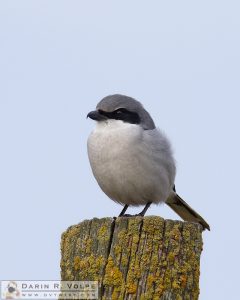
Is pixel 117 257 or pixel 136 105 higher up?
pixel 136 105

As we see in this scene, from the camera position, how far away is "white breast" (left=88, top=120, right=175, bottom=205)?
23.0 feet

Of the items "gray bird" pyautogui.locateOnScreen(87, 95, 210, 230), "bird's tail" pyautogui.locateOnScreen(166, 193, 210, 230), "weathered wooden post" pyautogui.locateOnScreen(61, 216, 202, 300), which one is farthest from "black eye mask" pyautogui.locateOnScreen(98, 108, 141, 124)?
"weathered wooden post" pyautogui.locateOnScreen(61, 216, 202, 300)

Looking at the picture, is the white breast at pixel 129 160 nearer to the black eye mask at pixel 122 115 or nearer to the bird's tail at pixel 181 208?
the black eye mask at pixel 122 115

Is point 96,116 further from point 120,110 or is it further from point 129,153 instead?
point 129,153

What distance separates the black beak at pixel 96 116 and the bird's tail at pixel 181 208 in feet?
5.52

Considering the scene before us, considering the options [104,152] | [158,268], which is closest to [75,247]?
[158,268]

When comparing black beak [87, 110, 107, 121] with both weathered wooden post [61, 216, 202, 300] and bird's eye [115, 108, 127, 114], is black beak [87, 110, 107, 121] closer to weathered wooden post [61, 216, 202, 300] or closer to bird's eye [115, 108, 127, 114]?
bird's eye [115, 108, 127, 114]

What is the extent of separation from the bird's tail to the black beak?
5.52 ft

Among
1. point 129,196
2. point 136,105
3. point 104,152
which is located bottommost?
point 129,196

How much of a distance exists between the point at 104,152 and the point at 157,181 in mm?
651

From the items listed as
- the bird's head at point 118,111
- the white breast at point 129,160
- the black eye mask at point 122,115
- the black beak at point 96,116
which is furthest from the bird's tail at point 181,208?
the black beak at point 96,116

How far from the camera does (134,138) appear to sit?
705cm

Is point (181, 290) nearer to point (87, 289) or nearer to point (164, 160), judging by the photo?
point (87, 289)

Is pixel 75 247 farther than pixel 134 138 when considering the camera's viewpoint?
No
